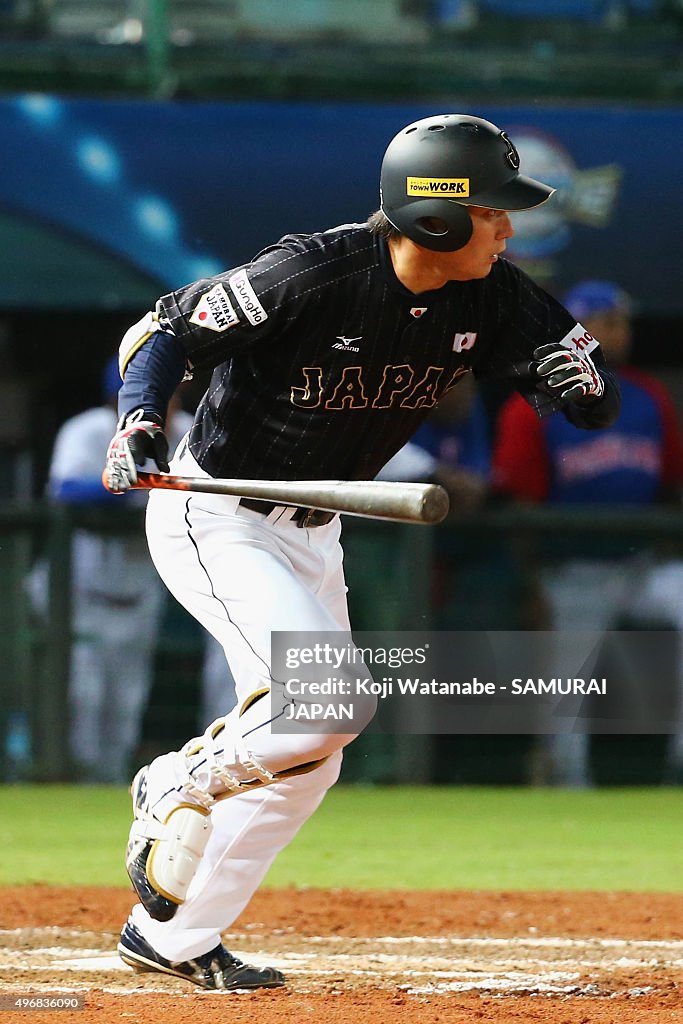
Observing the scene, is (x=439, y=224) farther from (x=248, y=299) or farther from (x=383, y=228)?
(x=248, y=299)

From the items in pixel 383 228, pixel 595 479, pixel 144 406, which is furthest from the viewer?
pixel 595 479

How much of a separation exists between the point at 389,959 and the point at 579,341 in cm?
158

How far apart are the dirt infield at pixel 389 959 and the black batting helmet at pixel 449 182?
1.65 metres

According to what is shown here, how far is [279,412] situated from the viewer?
3727mm

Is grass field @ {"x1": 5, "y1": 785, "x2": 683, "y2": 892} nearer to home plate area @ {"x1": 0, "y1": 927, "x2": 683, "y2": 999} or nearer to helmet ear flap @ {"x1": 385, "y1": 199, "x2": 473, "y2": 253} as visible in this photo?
home plate area @ {"x1": 0, "y1": 927, "x2": 683, "y2": 999}

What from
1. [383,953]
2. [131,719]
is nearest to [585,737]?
[131,719]

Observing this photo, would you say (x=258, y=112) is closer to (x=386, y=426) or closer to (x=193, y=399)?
(x=193, y=399)

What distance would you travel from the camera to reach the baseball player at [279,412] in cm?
358

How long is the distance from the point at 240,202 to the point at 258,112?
50 cm

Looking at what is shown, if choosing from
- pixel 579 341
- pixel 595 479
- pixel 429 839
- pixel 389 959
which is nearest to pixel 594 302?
pixel 595 479

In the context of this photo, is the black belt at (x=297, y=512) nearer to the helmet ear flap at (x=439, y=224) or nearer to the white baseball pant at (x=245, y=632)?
the white baseball pant at (x=245, y=632)

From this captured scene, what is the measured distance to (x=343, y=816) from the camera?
21.0 feet

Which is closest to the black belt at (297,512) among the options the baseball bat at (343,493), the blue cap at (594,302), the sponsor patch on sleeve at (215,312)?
the baseball bat at (343,493)

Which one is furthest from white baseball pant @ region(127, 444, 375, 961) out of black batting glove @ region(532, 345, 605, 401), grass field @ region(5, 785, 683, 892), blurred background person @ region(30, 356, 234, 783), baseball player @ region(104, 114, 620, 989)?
blurred background person @ region(30, 356, 234, 783)
